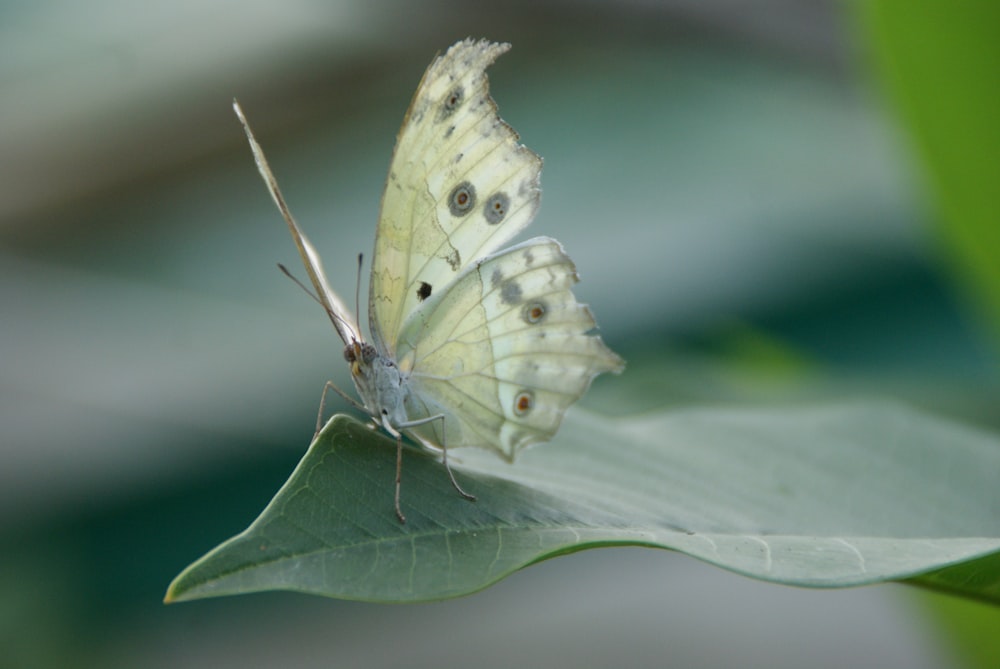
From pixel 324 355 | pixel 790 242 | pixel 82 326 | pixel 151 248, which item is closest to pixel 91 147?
pixel 151 248

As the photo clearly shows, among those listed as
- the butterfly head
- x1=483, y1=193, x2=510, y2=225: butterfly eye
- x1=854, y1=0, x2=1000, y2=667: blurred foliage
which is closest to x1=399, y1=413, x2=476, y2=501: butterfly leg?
the butterfly head

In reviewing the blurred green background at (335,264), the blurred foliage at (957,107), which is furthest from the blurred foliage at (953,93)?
the blurred green background at (335,264)

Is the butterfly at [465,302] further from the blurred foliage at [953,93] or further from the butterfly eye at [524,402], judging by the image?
the blurred foliage at [953,93]

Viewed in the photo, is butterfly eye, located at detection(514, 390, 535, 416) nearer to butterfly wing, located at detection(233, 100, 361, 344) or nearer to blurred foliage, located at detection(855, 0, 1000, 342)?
butterfly wing, located at detection(233, 100, 361, 344)

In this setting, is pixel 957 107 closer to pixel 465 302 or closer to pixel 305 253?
pixel 465 302

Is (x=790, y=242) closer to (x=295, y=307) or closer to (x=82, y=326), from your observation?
(x=295, y=307)
